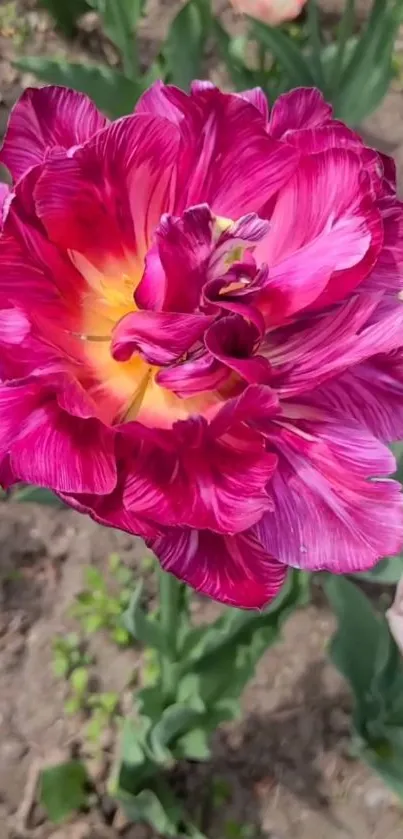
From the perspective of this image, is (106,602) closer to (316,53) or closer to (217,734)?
(217,734)

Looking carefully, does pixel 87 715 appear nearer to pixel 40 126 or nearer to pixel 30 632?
pixel 30 632

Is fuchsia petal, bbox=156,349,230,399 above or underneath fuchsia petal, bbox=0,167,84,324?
underneath

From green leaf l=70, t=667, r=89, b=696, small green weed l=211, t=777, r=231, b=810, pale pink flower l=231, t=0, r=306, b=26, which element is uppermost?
pale pink flower l=231, t=0, r=306, b=26

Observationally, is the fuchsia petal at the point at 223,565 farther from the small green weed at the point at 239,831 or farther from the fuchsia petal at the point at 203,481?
the small green weed at the point at 239,831

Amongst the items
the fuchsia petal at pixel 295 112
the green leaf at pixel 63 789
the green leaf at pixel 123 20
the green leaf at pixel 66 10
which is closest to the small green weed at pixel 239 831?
the green leaf at pixel 63 789

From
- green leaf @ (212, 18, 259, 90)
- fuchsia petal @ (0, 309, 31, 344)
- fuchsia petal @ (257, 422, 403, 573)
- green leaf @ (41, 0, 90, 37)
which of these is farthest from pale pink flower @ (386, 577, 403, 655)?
green leaf @ (41, 0, 90, 37)

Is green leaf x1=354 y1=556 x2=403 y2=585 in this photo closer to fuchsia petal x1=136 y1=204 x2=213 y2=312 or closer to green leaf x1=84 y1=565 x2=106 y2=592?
green leaf x1=84 y1=565 x2=106 y2=592
